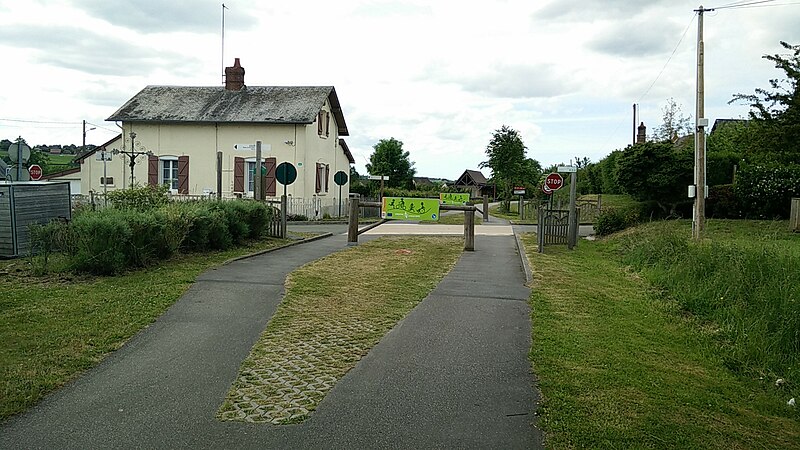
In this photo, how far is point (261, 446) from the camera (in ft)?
16.2

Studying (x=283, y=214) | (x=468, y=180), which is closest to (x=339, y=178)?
(x=283, y=214)

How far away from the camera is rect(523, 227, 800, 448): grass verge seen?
5.29 metres

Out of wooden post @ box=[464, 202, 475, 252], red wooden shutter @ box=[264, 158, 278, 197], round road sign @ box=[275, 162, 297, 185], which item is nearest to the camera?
wooden post @ box=[464, 202, 475, 252]

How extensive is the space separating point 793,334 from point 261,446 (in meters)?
6.41

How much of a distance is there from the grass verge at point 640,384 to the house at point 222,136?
1027 inches

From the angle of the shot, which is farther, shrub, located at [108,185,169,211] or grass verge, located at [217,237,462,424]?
shrub, located at [108,185,169,211]

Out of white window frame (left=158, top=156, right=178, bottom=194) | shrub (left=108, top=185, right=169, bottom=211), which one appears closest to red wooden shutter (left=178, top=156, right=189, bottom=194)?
white window frame (left=158, top=156, right=178, bottom=194)

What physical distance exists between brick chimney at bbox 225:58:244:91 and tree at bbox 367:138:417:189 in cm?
3402

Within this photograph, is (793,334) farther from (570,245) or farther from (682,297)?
(570,245)

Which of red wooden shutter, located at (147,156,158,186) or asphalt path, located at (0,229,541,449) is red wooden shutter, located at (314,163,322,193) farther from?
asphalt path, located at (0,229,541,449)

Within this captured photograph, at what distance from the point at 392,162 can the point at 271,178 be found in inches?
1520

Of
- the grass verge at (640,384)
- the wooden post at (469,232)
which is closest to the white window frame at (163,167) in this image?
the wooden post at (469,232)

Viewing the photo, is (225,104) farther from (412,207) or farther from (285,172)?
(412,207)

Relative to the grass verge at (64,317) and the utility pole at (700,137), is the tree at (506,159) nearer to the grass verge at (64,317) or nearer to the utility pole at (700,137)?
the utility pole at (700,137)
